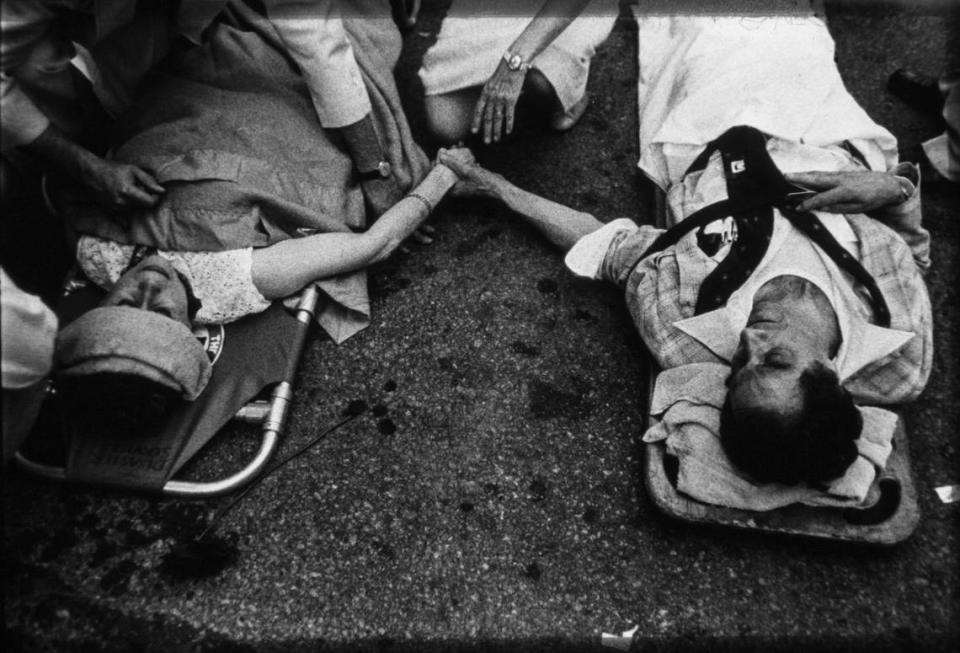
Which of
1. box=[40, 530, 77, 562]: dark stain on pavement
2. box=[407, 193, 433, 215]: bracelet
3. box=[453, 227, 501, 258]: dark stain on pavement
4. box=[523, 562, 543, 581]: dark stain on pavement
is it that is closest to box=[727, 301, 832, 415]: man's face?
box=[523, 562, 543, 581]: dark stain on pavement

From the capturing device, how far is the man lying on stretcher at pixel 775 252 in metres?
1.89

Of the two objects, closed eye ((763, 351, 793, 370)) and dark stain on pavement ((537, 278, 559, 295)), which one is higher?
closed eye ((763, 351, 793, 370))

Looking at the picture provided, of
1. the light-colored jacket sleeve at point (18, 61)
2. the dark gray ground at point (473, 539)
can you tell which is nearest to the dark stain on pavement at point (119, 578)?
the dark gray ground at point (473, 539)

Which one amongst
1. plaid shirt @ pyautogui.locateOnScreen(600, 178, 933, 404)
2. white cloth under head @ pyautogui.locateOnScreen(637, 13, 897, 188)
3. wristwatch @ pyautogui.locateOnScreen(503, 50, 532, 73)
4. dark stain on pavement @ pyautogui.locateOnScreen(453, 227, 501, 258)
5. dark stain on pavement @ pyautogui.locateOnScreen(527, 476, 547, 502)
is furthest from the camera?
Answer: dark stain on pavement @ pyautogui.locateOnScreen(453, 227, 501, 258)

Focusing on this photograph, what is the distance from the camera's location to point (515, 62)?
108 inches

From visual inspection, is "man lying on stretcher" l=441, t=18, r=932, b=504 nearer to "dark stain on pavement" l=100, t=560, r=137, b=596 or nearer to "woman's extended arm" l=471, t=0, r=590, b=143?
"woman's extended arm" l=471, t=0, r=590, b=143

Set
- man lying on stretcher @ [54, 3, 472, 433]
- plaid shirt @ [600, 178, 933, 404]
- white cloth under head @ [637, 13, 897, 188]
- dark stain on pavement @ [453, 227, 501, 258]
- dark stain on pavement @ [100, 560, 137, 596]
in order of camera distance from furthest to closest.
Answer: dark stain on pavement @ [453, 227, 501, 258] < white cloth under head @ [637, 13, 897, 188] < plaid shirt @ [600, 178, 933, 404] < dark stain on pavement @ [100, 560, 137, 596] < man lying on stretcher @ [54, 3, 472, 433]

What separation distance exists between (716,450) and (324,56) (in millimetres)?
1965

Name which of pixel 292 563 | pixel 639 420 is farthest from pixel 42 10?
pixel 639 420

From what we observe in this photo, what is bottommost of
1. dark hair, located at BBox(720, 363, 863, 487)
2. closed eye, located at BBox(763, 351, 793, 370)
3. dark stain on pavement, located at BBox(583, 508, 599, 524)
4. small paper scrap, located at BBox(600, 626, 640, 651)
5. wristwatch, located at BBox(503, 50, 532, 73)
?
small paper scrap, located at BBox(600, 626, 640, 651)

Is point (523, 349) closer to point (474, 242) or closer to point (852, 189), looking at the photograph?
point (474, 242)

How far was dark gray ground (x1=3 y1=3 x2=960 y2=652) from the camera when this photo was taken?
2.04 metres

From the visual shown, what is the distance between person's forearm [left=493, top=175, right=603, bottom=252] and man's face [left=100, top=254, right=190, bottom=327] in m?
1.40

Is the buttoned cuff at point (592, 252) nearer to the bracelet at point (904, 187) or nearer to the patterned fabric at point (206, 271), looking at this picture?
the bracelet at point (904, 187)
